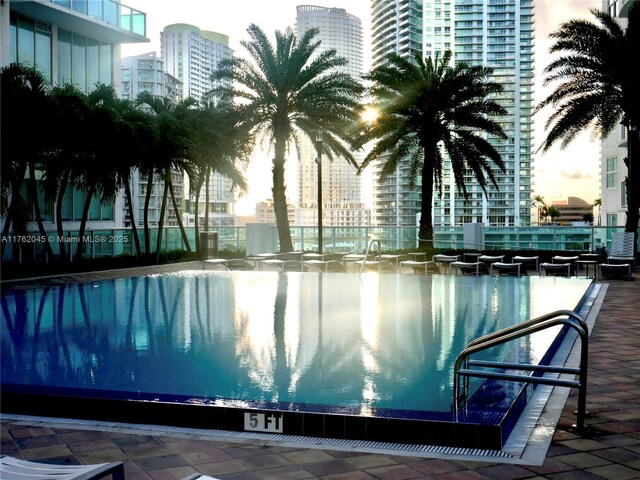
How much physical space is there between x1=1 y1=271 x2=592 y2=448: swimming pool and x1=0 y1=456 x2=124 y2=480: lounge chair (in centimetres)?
232

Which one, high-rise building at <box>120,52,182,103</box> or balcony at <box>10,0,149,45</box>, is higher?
high-rise building at <box>120,52,182,103</box>

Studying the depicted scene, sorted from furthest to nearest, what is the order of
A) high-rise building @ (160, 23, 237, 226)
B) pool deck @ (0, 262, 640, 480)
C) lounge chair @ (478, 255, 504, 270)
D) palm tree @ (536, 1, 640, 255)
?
high-rise building @ (160, 23, 237, 226) → palm tree @ (536, 1, 640, 255) → lounge chair @ (478, 255, 504, 270) → pool deck @ (0, 262, 640, 480)

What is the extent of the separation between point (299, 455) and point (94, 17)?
24.7 m

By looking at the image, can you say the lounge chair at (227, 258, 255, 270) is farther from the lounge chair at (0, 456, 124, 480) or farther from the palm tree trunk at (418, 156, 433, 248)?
the lounge chair at (0, 456, 124, 480)

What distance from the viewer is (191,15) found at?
17738 centimetres

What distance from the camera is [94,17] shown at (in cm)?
2536

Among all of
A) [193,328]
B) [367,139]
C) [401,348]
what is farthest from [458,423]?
[367,139]

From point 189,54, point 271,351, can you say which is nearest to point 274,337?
point 271,351

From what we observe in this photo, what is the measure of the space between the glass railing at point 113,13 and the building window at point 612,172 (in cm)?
2817

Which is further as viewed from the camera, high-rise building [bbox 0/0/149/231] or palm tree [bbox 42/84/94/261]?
high-rise building [bbox 0/0/149/231]

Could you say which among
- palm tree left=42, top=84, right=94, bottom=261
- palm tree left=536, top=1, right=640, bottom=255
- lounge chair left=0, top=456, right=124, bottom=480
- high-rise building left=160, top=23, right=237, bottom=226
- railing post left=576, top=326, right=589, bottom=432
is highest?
high-rise building left=160, top=23, right=237, bottom=226

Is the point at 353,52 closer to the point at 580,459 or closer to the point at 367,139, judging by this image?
the point at 367,139

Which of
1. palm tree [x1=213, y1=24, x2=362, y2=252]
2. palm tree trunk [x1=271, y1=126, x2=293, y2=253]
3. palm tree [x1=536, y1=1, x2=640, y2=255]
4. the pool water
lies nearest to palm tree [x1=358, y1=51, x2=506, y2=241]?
palm tree [x1=213, y1=24, x2=362, y2=252]

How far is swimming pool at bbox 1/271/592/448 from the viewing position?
202 inches
